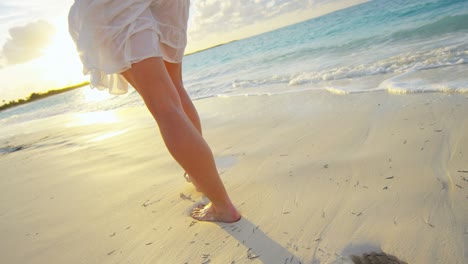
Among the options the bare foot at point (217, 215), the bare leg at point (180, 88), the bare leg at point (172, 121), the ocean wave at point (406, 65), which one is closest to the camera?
the bare leg at point (172, 121)

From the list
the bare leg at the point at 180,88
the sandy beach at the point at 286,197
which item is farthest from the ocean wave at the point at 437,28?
the bare leg at the point at 180,88

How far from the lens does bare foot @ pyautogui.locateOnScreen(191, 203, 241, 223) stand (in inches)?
53.1

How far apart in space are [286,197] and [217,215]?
351 millimetres

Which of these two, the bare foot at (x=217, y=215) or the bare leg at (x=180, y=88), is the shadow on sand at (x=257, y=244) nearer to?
the bare foot at (x=217, y=215)

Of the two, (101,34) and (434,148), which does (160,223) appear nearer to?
(101,34)

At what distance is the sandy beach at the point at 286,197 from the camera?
43.9 inches

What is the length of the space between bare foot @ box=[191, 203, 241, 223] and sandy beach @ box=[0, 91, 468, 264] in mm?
34

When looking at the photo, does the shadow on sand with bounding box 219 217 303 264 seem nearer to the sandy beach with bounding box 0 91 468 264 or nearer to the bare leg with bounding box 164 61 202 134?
the sandy beach with bounding box 0 91 468 264

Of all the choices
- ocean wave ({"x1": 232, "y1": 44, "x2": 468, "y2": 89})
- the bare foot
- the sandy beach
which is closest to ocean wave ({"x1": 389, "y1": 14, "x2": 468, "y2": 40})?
ocean wave ({"x1": 232, "y1": 44, "x2": 468, "y2": 89})

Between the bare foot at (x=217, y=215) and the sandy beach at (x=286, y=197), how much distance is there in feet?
0.11

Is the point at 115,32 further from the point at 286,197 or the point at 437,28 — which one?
the point at 437,28

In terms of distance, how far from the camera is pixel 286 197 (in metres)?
1.47

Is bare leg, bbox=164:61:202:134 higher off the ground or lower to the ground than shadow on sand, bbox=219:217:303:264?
higher

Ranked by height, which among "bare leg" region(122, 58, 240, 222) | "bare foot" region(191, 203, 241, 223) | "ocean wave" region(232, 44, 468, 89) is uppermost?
"bare leg" region(122, 58, 240, 222)
